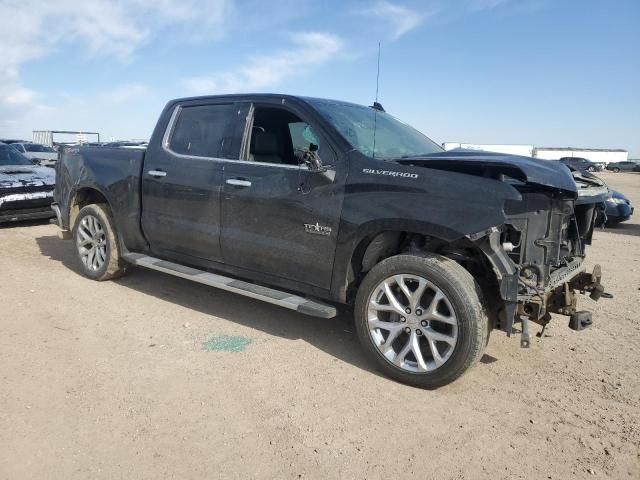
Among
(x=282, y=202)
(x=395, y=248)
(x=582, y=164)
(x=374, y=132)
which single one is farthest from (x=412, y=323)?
(x=582, y=164)

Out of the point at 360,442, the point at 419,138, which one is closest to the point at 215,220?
the point at 419,138

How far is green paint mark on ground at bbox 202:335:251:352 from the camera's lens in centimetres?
396

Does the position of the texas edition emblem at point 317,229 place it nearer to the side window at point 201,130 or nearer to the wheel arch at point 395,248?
the wheel arch at point 395,248

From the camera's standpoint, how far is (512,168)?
10.5ft

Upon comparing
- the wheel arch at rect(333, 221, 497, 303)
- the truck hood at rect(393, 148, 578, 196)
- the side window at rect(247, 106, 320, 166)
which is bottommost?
the wheel arch at rect(333, 221, 497, 303)

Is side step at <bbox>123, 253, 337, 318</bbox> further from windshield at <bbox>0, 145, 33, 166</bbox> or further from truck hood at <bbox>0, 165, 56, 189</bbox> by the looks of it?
windshield at <bbox>0, 145, 33, 166</bbox>

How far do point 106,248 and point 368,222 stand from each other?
3.31 meters

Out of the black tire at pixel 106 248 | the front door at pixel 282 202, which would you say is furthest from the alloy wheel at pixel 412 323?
the black tire at pixel 106 248

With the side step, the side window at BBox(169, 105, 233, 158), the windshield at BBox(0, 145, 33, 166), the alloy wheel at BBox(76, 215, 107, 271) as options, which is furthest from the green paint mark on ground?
the windshield at BBox(0, 145, 33, 166)

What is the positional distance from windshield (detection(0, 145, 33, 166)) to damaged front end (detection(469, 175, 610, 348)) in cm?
960

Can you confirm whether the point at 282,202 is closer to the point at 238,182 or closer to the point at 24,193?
the point at 238,182

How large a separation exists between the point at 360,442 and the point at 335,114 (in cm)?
253

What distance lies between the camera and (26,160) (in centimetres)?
1016

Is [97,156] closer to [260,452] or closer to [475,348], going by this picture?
[260,452]
